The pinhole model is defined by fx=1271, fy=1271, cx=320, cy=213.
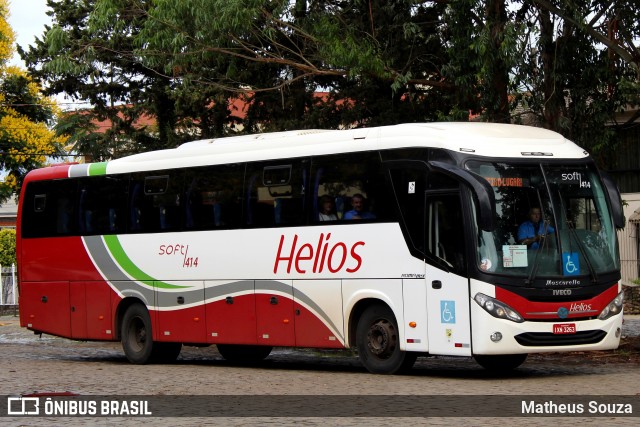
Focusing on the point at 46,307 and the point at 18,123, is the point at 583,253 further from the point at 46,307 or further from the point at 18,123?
the point at 18,123

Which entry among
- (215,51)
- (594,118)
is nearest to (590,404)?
(594,118)

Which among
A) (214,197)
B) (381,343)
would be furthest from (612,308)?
(214,197)

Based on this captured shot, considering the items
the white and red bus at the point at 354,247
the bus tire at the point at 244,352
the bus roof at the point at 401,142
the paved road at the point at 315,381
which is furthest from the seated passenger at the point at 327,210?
the bus tire at the point at 244,352

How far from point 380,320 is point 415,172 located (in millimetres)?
2149

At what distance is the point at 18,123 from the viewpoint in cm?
5688

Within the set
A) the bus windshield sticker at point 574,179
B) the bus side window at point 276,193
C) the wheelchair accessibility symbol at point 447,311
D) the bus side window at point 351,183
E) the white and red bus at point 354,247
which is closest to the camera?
the white and red bus at point 354,247

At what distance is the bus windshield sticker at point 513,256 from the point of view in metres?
15.9

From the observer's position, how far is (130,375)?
59.8 ft

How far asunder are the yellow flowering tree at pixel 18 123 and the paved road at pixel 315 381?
34.8 m

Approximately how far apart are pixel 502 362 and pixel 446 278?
2.00 m

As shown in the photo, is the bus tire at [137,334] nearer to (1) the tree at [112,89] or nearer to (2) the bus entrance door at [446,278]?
(2) the bus entrance door at [446,278]

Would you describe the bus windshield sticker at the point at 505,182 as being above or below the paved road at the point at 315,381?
above

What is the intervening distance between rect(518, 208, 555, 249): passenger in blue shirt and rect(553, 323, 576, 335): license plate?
103 cm

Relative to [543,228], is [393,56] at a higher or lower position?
higher
